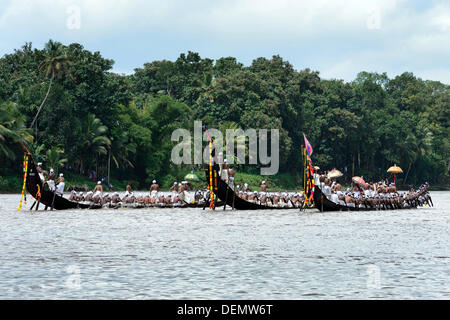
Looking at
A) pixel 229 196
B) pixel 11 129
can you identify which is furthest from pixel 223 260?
pixel 11 129

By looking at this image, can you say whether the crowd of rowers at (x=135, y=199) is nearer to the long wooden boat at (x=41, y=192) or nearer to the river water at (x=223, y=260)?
the long wooden boat at (x=41, y=192)

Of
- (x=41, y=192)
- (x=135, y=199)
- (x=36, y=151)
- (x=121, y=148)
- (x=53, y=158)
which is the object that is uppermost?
(x=121, y=148)

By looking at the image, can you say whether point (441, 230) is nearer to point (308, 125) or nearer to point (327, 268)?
point (327, 268)

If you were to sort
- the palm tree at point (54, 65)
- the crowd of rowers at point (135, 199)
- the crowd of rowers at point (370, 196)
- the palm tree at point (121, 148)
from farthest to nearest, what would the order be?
the palm tree at point (121, 148), the palm tree at point (54, 65), the crowd of rowers at point (135, 199), the crowd of rowers at point (370, 196)

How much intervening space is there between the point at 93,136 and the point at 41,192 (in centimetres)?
3079

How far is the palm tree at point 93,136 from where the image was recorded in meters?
62.1

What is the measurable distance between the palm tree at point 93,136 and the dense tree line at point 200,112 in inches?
3.9

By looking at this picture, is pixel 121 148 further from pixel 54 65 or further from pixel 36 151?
pixel 54 65

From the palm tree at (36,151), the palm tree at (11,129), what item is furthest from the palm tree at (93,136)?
the palm tree at (11,129)

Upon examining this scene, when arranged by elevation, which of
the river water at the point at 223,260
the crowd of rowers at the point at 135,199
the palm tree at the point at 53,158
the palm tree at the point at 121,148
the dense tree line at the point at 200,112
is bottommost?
the river water at the point at 223,260

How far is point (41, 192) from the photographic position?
32.4 m

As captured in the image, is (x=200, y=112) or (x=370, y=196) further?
(x=200, y=112)

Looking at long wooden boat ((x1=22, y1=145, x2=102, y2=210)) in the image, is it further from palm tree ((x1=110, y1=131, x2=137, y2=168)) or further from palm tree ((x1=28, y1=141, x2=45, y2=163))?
palm tree ((x1=110, y1=131, x2=137, y2=168))
